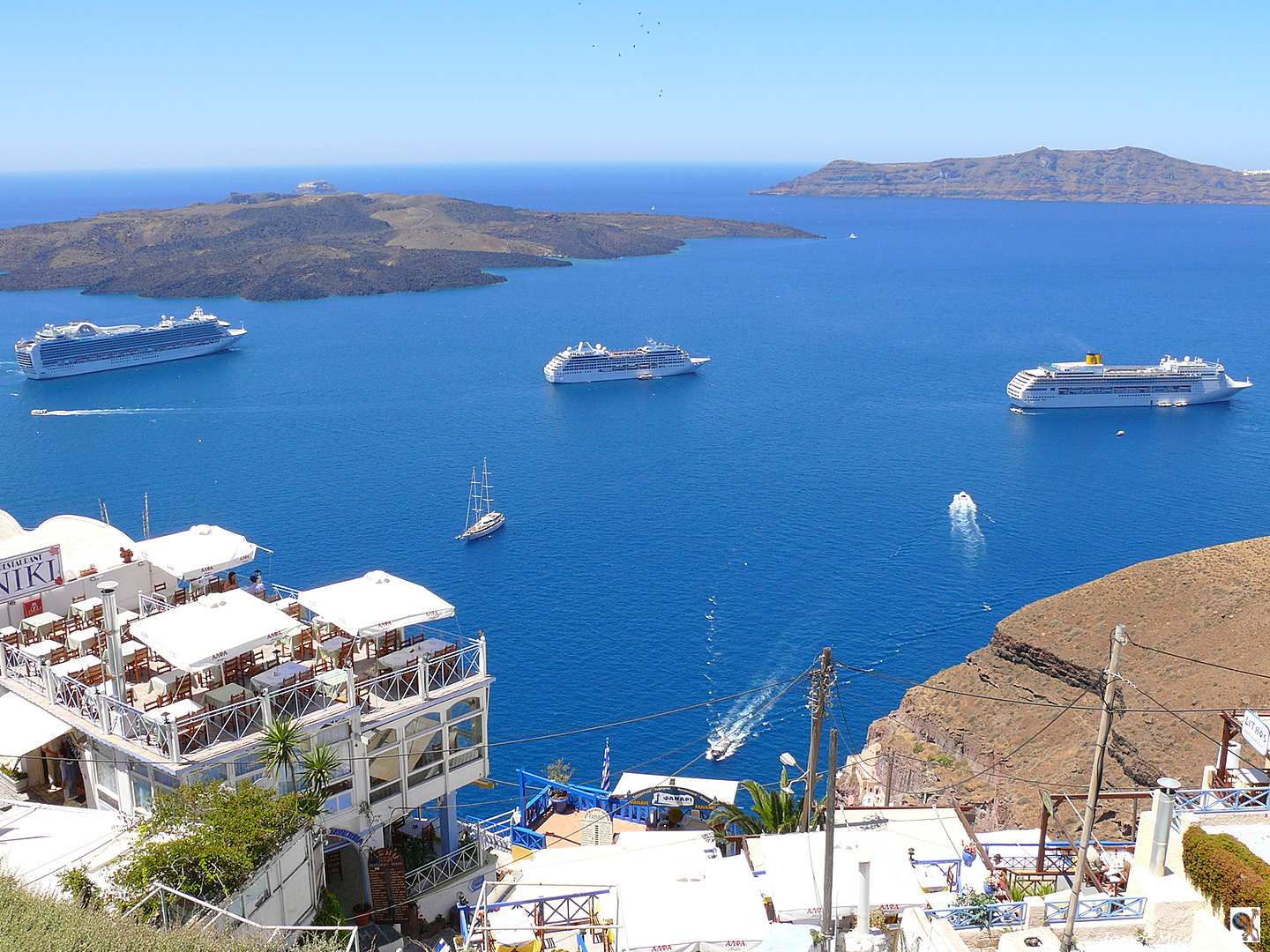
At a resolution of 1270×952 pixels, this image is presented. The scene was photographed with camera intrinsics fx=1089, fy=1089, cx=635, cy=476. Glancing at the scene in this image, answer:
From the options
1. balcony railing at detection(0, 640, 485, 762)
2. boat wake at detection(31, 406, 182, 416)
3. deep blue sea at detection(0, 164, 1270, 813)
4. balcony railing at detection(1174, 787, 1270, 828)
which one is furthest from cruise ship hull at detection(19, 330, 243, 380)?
balcony railing at detection(1174, 787, 1270, 828)

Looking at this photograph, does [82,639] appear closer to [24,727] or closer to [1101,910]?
[24,727]

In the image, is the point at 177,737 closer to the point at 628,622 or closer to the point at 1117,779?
the point at 1117,779

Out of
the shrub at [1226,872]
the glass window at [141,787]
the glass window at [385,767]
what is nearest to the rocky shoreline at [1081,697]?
the shrub at [1226,872]

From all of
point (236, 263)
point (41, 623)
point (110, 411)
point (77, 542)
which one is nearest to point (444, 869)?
point (41, 623)

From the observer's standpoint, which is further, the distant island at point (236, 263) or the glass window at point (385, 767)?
the distant island at point (236, 263)

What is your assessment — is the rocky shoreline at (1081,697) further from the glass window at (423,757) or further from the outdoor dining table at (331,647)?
the outdoor dining table at (331,647)

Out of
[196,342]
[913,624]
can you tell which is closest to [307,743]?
[913,624]

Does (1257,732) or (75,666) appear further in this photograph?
(75,666)
